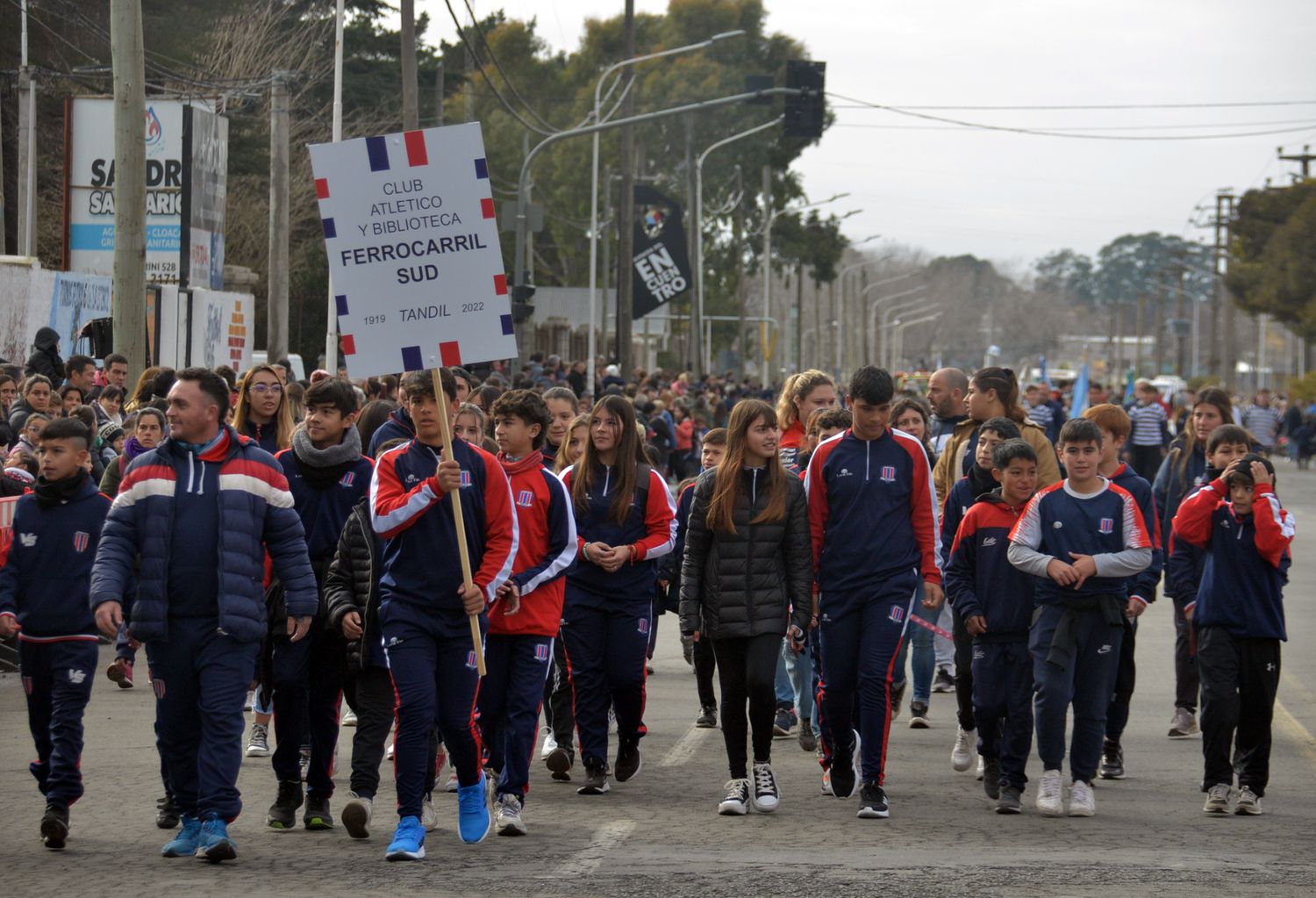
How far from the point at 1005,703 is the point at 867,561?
0.94m

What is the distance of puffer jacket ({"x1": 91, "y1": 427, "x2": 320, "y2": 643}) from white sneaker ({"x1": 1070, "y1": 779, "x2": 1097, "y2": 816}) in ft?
11.2

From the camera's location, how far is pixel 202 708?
6793 mm

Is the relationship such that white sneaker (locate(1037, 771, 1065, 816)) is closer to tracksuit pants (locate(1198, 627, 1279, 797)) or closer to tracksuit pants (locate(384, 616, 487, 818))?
tracksuit pants (locate(1198, 627, 1279, 797))

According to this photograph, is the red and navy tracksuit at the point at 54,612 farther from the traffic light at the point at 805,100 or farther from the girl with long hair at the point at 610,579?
the traffic light at the point at 805,100

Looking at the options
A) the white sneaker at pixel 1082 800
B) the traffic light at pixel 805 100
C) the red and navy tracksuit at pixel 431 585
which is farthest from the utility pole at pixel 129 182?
the traffic light at pixel 805 100

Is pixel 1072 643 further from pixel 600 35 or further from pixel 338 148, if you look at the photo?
pixel 600 35

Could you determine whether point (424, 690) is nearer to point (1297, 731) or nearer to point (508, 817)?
point (508, 817)

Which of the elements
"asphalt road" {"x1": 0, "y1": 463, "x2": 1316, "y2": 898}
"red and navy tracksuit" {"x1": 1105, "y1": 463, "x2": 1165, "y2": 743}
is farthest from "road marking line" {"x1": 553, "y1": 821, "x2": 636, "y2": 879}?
"red and navy tracksuit" {"x1": 1105, "y1": 463, "x2": 1165, "y2": 743}

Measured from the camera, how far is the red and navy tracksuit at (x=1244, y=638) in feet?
26.7

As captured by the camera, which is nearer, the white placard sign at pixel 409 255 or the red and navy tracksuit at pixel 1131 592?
the white placard sign at pixel 409 255

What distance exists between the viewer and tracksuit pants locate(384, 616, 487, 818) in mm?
6875

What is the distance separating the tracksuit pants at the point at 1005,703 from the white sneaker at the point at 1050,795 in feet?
0.30

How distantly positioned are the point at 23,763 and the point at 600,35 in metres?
68.6

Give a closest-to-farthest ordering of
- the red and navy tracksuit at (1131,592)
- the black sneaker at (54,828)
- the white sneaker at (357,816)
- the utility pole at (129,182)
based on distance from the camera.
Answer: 1. the black sneaker at (54,828)
2. the white sneaker at (357,816)
3. the red and navy tracksuit at (1131,592)
4. the utility pole at (129,182)
